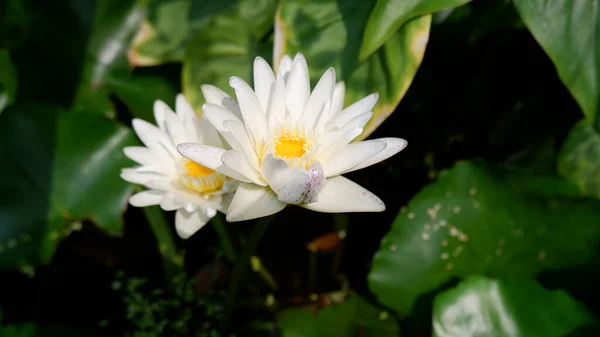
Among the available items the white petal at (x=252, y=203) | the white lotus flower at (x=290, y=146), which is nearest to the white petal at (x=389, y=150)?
the white lotus flower at (x=290, y=146)

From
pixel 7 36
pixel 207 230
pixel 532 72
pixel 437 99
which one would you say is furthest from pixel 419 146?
pixel 7 36

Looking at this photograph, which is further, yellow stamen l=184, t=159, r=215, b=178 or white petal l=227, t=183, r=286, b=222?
yellow stamen l=184, t=159, r=215, b=178

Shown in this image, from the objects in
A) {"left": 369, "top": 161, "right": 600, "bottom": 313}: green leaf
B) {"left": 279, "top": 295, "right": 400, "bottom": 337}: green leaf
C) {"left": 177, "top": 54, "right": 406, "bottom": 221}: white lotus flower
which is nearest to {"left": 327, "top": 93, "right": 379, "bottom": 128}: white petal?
{"left": 177, "top": 54, "right": 406, "bottom": 221}: white lotus flower

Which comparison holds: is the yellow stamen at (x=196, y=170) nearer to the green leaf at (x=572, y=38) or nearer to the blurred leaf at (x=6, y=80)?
the green leaf at (x=572, y=38)

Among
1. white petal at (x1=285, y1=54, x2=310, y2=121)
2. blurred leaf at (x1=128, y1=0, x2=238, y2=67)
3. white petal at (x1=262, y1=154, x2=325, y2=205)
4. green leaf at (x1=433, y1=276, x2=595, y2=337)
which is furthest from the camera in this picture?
blurred leaf at (x1=128, y1=0, x2=238, y2=67)

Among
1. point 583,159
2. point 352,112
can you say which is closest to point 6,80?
point 352,112

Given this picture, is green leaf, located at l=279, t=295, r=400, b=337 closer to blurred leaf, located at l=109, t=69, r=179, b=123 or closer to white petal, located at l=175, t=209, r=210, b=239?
white petal, located at l=175, t=209, r=210, b=239

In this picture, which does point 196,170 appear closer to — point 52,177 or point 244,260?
point 244,260
